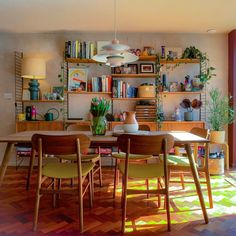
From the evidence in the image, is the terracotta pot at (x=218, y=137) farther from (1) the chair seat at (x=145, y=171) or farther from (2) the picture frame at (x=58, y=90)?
(2) the picture frame at (x=58, y=90)

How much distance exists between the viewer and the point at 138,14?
11.2ft

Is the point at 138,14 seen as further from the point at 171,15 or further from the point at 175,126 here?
the point at 175,126

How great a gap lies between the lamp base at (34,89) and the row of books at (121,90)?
1.26 meters

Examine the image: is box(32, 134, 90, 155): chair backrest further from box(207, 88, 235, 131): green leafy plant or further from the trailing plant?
the trailing plant

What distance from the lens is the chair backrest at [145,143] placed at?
1.89 metres

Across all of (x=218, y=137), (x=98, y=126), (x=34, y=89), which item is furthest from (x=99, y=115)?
(x=218, y=137)

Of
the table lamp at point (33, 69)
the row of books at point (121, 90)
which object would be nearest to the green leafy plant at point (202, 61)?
the row of books at point (121, 90)

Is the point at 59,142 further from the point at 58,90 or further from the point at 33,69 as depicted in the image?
the point at 58,90

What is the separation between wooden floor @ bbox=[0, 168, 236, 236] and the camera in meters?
1.96

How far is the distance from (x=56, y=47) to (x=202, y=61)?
2.47 meters

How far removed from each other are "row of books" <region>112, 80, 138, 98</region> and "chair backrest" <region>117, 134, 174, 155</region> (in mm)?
2151

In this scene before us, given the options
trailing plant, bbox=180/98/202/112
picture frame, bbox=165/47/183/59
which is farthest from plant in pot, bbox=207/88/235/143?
picture frame, bbox=165/47/183/59

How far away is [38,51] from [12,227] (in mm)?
3034

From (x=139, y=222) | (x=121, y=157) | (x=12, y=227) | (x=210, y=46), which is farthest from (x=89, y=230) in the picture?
(x=210, y=46)
